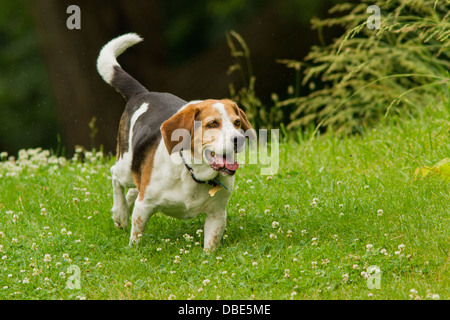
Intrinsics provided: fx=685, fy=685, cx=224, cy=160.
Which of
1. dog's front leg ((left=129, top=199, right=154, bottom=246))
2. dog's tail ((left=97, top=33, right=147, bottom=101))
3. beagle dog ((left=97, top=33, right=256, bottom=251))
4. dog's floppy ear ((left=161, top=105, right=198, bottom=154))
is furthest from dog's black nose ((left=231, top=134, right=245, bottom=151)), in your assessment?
dog's tail ((left=97, top=33, right=147, bottom=101))

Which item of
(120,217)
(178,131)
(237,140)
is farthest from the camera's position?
(120,217)

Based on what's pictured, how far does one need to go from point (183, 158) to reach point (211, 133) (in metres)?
0.33

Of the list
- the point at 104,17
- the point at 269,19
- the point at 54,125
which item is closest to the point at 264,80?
the point at 269,19

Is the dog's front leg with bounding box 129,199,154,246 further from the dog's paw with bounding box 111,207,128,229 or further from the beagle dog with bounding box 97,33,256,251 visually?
the dog's paw with bounding box 111,207,128,229

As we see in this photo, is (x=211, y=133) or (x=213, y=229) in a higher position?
(x=211, y=133)

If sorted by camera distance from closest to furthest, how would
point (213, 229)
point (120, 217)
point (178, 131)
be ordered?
1. point (178, 131)
2. point (213, 229)
3. point (120, 217)

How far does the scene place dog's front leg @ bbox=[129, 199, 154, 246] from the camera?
15.3 ft

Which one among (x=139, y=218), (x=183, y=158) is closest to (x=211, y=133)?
(x=183, y=158)

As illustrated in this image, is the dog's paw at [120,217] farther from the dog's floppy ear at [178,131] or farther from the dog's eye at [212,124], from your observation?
the dog's eye at [212,124]

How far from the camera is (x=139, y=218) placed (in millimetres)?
4723

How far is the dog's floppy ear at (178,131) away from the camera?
4395 mm

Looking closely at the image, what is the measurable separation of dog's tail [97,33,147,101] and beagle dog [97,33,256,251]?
0.28 m

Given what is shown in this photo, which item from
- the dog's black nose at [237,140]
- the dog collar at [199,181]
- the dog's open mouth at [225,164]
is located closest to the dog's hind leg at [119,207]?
the dog collar at [199,181]

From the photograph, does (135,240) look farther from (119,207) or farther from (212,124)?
(212,124)
